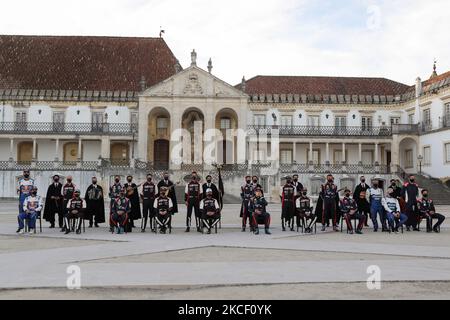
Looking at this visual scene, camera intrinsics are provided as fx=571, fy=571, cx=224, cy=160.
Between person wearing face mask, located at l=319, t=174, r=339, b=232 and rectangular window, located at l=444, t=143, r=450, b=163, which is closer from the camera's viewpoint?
person wearing face mask, located at l=319, t=174, r=339, b=232

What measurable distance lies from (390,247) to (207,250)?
161 inches

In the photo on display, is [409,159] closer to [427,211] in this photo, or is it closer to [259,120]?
[259,120]

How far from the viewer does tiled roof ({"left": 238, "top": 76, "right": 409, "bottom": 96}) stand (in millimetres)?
52750

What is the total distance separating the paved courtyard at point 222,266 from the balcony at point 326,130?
34.9 m

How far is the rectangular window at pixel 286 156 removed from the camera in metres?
51.6

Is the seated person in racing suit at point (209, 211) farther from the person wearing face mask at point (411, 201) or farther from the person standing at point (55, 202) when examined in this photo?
the person wearing face mask at point (411, 201)

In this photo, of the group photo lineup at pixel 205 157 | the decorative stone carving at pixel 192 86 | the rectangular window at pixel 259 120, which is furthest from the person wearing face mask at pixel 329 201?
the rectangular window at pixel 259 120

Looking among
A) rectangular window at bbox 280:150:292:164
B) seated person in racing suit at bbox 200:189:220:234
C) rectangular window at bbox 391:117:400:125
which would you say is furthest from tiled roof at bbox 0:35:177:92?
seated person in racing suit at bbox 200:189:220:234

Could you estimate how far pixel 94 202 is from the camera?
59.0ft

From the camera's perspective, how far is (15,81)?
49.4m

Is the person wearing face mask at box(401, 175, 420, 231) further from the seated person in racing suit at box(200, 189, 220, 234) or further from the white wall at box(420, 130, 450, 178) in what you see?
the white wall at box(420, 130, 450, 178)

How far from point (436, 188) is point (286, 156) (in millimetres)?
14341

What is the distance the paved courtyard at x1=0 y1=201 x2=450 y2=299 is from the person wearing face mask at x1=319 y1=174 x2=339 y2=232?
90.0 inches

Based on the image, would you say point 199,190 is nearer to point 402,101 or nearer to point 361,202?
point 361,202
